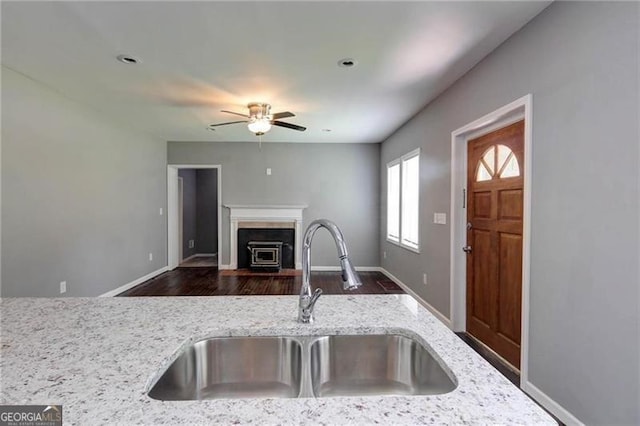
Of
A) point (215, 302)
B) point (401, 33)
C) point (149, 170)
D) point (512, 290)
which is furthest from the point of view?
point (149, 170)

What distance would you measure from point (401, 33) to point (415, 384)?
85.6 inches

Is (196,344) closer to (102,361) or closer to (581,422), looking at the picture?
(102,361)

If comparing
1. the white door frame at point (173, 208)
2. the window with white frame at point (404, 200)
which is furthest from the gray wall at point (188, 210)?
the window with white frame at point (404, 200)

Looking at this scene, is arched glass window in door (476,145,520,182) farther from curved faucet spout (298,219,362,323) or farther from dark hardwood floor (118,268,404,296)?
dark hardwood floor (118,268,404,296)

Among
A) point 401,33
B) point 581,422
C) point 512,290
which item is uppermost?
point 401,33

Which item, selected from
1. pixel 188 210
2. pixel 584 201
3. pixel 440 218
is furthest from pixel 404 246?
pixel 188 210

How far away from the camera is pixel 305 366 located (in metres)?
0.97

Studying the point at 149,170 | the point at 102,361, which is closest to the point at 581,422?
the point at 102,361

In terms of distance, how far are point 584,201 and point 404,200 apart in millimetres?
3124

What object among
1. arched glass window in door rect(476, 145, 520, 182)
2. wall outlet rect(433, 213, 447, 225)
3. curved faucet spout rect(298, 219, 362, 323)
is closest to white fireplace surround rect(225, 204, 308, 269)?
wall outlet rect(433, 213, 447, 225)

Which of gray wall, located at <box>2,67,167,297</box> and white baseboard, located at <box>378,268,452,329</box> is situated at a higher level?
gray wall, located at <box>2,67,167,297</box>

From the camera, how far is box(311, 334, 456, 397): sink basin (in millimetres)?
961

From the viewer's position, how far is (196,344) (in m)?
0.94

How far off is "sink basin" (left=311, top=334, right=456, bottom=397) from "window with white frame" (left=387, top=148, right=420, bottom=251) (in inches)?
128
